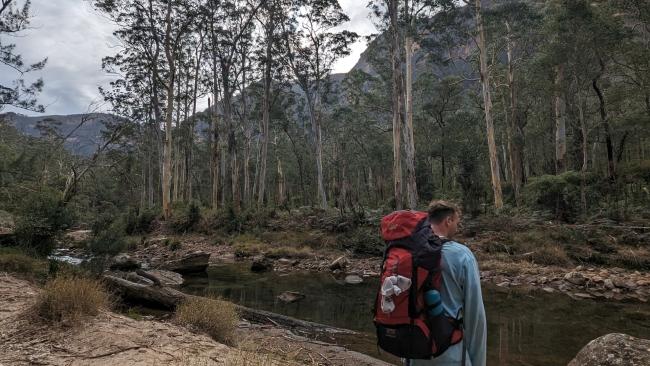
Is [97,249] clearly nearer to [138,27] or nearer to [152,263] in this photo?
[152,263]

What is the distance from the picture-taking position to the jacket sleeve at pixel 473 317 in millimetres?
2055

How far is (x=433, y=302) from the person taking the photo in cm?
200

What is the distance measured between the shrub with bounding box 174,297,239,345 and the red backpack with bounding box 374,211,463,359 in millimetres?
3836

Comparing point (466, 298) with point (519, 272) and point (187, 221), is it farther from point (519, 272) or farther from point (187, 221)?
point (187, 221)

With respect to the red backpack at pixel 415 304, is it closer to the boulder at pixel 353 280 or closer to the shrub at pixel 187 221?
the boulder at pixel 353 280

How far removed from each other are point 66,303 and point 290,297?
502cm

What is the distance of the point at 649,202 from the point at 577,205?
2.52m

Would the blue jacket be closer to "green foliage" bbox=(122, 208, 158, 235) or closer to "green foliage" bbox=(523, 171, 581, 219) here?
"green foliage" bbox=(523, 171, 581, 219)

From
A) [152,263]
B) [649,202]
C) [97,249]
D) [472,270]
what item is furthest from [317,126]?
[472,270]

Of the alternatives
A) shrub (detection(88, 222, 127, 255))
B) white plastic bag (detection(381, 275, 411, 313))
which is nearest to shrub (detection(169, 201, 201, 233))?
shrub (detection(88, 222, 127, 255))

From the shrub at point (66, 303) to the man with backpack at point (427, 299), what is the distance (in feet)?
13.5

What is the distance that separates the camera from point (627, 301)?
9.09 metres

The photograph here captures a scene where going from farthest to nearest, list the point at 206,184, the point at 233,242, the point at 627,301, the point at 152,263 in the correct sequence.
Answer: the point at 206,184
the point at 233,242
the point at 152,263
the point at 627,301

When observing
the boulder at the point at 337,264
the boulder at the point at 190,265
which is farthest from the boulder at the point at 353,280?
the boulder at the point at 190,265
